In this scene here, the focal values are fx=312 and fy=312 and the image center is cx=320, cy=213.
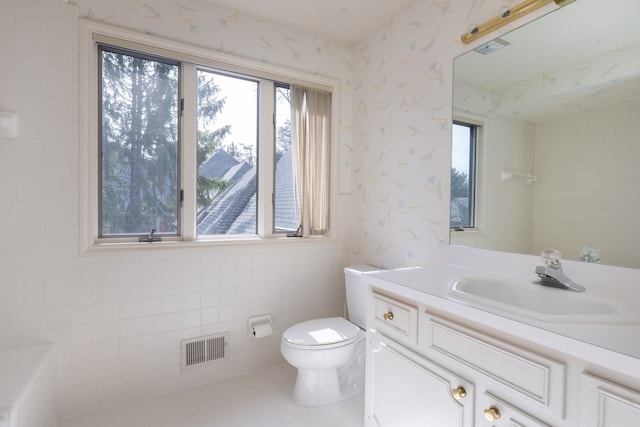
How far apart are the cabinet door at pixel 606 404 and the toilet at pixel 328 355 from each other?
0.93 m

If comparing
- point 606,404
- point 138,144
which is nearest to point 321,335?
point 606,404

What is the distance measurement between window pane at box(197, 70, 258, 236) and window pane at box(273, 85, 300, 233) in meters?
0.16

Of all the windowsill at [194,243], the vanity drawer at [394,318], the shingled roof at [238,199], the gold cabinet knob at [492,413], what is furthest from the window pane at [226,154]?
the gold cabinet knob at [492,413]

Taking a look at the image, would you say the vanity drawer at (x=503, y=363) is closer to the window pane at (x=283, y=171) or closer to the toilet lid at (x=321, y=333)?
the toilet lid at (x=321, y=333)

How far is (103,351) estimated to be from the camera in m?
1.77

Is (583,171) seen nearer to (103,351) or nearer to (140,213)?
(140,213)

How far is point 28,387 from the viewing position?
1285 millimetres

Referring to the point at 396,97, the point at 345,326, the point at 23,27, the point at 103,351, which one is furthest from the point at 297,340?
the point at 23,27

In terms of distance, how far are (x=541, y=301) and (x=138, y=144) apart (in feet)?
7.27

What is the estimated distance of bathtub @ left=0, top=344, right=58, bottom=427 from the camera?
118 centimetres

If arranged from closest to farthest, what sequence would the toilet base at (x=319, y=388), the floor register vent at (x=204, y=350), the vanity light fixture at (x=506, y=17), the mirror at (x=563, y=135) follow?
the mirror at (x=563, y=135), the vanity light fixture at (x=506, y=17), the toilet base at (x=319, y=388), the floor register vent at (x=204, y=350)

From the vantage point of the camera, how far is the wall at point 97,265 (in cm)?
158

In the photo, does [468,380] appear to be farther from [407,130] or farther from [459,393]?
[407,130]

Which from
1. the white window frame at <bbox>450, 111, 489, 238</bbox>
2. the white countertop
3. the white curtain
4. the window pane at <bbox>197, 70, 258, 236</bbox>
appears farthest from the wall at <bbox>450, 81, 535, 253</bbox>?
the window pane at <bbox>197, 70, 258, 236</bbox>
